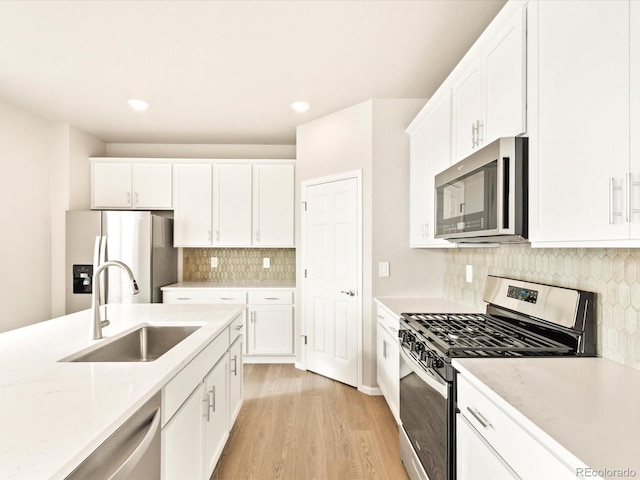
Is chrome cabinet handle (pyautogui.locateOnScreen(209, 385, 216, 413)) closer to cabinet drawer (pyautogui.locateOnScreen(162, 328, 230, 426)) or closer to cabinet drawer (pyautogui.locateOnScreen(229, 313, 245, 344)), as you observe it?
cabinet drawer (pyautogui.locateOnScreen(162, 328, 230, 426))

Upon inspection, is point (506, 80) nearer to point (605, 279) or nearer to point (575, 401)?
point (605, 279)

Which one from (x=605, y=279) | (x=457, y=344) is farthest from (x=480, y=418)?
(x=605, y=279)

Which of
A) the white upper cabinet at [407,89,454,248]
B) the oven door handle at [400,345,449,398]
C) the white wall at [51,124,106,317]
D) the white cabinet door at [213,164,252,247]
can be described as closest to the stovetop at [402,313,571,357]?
the oven door handle at [400,345,449,398]

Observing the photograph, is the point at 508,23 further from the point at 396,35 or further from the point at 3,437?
the point at 3,437

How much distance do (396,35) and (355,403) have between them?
9.20ft

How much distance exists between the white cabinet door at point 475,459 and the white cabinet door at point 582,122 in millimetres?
743

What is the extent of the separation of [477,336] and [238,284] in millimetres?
3161

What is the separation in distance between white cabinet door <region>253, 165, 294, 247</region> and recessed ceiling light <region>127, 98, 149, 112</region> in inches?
54.3

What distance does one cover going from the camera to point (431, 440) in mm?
1647

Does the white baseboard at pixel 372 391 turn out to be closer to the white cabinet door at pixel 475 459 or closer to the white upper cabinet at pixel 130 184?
the white cabinet door at pixel 475 459

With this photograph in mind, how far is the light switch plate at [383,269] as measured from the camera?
3279 mm

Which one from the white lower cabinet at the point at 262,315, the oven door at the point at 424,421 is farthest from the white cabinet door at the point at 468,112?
the white lower cabinet at the point at 262,315

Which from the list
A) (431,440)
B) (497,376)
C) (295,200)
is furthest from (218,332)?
(295,200)

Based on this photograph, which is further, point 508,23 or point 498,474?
point 508,23
